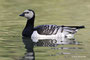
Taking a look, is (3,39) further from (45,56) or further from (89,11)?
(89,11)

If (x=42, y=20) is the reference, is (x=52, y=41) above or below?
below

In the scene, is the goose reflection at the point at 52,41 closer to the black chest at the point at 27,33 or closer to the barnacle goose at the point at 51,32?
the barnacle goose at the point at 51,32

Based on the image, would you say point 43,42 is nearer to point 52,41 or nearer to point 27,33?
point 52,41

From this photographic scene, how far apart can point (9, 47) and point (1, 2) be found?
17197 mm

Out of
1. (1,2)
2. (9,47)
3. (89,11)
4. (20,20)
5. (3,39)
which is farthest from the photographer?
(1,2)

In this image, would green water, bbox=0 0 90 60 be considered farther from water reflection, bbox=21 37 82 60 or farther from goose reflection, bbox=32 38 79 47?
goose reflection, bbox=32 38 79 47

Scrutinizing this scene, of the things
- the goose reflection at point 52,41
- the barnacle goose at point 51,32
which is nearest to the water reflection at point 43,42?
the goose reflection at point 52,41

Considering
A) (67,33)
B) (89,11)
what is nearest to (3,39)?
(67,33)

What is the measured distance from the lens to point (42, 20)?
24.7 meters

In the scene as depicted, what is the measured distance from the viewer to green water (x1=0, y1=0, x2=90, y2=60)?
14.8 m

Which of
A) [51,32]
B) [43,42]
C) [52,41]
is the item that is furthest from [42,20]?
[43,42]

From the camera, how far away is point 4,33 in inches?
779

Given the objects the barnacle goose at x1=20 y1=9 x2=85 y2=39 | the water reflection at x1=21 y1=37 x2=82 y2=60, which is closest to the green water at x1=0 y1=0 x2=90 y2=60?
the water reflection at x1=21 y1=37 x2=82 y2=60

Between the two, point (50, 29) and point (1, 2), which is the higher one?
point (1, 2)
